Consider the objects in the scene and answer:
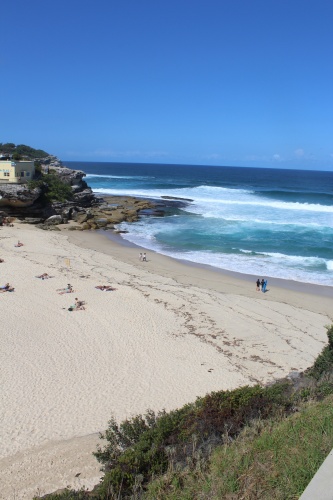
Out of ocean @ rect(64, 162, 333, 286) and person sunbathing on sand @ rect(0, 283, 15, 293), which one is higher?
ocean @ rect(64, 162, 333, 286)

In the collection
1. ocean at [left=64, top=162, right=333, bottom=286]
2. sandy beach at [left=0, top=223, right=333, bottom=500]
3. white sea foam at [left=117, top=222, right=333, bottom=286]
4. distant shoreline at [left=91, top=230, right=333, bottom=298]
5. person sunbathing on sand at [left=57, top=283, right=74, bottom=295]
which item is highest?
ocean at [left=64, top=162, right=333, bottom=286]

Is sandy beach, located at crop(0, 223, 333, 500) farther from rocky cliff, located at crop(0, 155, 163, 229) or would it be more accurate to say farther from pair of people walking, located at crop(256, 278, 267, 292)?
rocky cliff, located at crop(0, 155, 163, 229)

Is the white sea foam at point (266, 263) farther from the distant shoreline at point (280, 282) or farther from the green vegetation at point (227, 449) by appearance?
the green vegetation at point (227, 449)

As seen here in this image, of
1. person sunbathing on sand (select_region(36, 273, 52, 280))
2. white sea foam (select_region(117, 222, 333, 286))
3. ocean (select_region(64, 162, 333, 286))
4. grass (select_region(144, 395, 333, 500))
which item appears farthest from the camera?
ocean (select_region(64, 162, 333, 286))

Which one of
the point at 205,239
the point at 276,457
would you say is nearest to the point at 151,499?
the point at 276,457

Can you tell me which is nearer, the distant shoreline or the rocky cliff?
the distant shoreline

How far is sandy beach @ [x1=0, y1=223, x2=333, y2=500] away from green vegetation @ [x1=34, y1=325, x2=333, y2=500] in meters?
1.73

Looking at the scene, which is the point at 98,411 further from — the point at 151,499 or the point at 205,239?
the point at 205,239

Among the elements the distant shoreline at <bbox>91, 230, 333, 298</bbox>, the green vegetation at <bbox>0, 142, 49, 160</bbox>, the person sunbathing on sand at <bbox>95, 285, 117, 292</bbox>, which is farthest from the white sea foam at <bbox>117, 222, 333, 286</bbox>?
the green vegetation at <bbox>0, 142, 49, 160</bbox>

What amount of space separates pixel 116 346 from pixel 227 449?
729cm

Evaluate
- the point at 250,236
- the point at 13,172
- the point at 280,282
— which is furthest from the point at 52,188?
the point at 280,282

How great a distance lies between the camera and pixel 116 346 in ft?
40.5

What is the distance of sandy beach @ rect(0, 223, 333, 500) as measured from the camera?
8.02m

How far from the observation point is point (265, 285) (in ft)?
60.6
